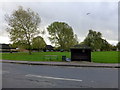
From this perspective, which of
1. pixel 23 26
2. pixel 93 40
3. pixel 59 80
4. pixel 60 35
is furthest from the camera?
pixel 93 40

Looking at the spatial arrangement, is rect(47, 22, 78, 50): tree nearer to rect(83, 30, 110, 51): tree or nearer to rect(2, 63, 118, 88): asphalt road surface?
rect(83, 30, 110, 51): tree

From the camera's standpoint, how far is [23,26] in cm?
3434

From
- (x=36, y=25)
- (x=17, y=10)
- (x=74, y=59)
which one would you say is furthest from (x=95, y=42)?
(x=74, y=59)

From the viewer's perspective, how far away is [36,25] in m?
35.5

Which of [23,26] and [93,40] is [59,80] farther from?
[93,40]

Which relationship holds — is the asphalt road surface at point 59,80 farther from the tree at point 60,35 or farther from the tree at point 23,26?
the tree at point 60,35

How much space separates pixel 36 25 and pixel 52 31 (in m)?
23.2

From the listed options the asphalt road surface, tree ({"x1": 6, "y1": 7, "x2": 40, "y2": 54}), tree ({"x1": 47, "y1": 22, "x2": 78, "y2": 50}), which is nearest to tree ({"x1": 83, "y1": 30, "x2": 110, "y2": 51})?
tree ({"x1": 47, "y1": 22, "x2": 78, "y2": 50})

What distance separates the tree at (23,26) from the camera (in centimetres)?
3316

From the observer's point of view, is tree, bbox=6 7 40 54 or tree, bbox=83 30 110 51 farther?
tree, bbox=83 30 110 51

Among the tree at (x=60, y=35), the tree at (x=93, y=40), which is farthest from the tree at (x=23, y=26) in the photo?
the tree at (x=93, y=40)

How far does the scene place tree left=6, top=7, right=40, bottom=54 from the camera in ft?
109

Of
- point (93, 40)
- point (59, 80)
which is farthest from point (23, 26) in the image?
point (93, 40)

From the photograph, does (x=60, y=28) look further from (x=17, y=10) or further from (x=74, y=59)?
(x=74, y=59)
